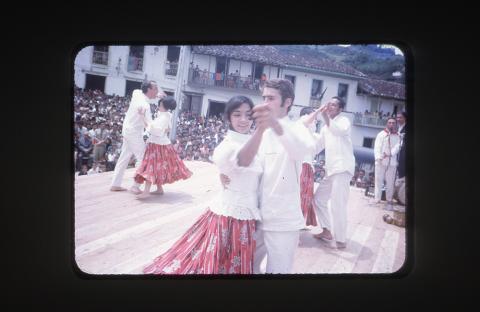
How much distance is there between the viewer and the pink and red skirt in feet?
6.14

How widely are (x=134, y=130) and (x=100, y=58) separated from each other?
41 cm

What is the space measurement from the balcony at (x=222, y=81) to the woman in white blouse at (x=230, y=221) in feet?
0.27

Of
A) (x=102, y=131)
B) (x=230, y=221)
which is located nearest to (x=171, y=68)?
(x=102, y=131)

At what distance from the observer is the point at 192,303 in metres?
2.05

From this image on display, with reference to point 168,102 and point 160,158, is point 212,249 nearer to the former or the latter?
point 160,158

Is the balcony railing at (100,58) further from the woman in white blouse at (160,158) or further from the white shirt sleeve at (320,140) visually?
the white shirt sleeve at (320,140)

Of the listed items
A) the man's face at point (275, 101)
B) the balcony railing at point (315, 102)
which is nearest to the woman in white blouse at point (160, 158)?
the man's face at point (275, 101)

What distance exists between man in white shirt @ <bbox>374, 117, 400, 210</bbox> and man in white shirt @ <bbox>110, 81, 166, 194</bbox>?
1143mm

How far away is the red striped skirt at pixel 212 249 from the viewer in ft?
5.66

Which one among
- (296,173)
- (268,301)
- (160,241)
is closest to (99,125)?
(160,241)

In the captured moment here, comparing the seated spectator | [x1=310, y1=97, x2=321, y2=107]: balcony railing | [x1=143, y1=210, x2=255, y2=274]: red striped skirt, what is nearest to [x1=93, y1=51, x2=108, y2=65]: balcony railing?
the seated spectator

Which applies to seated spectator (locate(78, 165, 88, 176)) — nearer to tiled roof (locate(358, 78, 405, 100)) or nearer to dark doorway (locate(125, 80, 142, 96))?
dark doorway (locate(125, 80, 142, 96))
